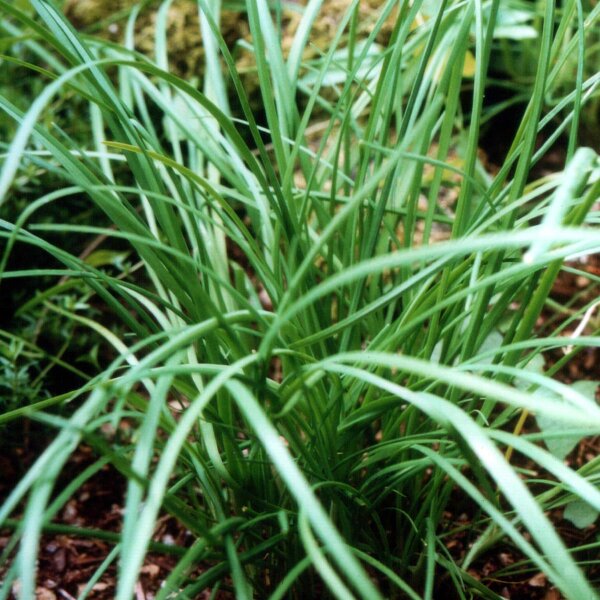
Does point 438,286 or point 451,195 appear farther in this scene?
point 451,195

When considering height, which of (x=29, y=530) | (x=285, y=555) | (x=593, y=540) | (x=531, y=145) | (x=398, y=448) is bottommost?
(x=593, y=540)

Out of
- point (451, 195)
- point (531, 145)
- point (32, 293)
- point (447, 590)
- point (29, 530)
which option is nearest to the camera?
point (29, 530)

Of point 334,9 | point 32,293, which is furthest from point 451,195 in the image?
point 32,293

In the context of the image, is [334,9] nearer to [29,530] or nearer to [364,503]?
[364,503]

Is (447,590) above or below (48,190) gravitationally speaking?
below

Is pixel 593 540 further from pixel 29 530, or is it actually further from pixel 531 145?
pixel 29 530

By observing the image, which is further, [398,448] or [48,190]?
[48,190]

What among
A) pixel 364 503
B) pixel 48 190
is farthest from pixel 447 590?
pixel 48 190

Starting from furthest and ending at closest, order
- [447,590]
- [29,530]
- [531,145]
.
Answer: [447,590]
[531,145]
[29,530]

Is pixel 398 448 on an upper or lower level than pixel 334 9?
lower
